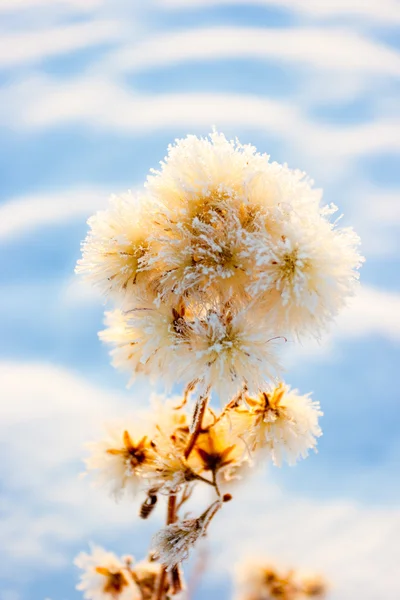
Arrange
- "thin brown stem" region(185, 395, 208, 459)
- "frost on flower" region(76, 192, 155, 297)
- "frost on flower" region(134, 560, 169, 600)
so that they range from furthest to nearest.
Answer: "frost on flower" region(134, 560, 169, 600)
"thin brown stem" region(185, 395, 208, 459)
"frost on flower" region(76, 192, 155, 297)

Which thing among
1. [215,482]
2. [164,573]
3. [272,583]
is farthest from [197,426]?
[272,583]

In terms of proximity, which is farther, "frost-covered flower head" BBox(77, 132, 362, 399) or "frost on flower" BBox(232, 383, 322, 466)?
"frost on flower" BBox(232, 383, 322, 466)

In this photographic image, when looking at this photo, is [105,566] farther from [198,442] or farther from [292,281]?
[292,281]

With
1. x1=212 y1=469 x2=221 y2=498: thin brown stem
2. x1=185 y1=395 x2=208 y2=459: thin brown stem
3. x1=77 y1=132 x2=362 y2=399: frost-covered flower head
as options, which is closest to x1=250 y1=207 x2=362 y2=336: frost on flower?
x1=77 y1=132 x2=362 y2=399: frost-covered flower head

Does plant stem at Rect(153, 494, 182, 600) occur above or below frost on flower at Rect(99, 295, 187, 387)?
below

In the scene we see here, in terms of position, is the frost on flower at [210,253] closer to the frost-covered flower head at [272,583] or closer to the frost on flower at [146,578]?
the frost on flower at [146,578]

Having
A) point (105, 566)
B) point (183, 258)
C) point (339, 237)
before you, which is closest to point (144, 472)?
point (105, 566)

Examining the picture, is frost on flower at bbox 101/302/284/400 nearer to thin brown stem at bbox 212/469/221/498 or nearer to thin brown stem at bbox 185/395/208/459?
thin brown stem at bbox 185/395/208/459

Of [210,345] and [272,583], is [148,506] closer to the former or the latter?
[210,345]

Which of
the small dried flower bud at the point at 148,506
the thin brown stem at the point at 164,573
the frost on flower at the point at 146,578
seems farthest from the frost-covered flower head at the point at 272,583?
the small dried flower bud at the point at 148,506
